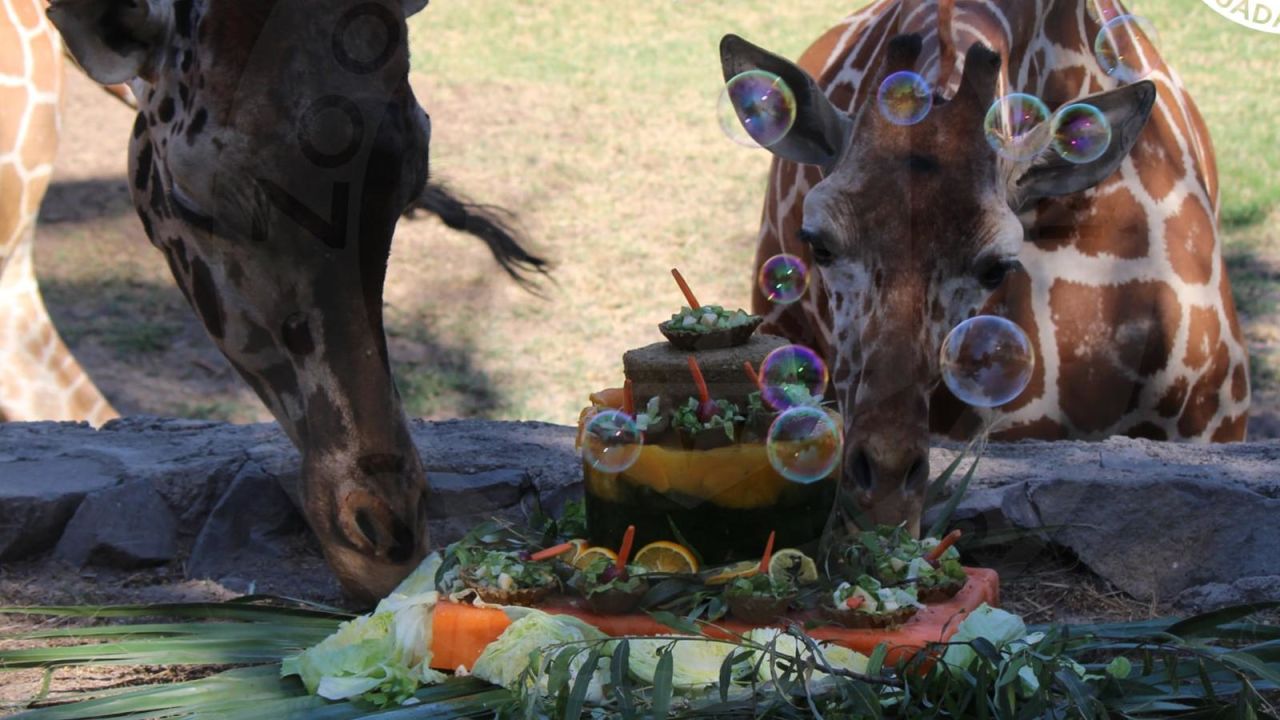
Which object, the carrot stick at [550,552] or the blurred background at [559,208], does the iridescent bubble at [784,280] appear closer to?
the carrot stick at [550,552]

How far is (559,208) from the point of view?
389 inches

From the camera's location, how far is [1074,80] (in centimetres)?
455

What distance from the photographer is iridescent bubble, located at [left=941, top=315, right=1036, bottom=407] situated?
3.34 meters

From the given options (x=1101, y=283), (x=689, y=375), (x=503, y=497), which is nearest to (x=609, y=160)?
(x=1101, y=283)

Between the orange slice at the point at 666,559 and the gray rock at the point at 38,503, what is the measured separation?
1649 mm

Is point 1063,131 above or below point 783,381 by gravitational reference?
above

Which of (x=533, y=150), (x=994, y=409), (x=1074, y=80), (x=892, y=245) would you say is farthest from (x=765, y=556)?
(x=533, y=150)

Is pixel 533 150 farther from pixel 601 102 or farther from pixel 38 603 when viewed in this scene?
pixel 38 603

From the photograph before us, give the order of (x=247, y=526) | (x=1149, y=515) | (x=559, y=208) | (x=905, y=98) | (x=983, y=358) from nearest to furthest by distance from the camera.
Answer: (x=983, y=358) < (x=905, y=98) < (x=1149, y=515) < (x=247, y=526) < (x=559, y=208)

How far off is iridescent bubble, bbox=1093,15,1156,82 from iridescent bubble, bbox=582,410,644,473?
6.72 ft

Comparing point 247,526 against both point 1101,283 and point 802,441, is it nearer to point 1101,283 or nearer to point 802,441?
point 802,441

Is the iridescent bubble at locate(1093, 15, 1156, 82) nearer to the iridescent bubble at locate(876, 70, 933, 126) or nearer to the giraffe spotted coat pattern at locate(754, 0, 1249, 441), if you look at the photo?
the giraffe spotted coat pattern at locate(754, 0, 1249, 441)

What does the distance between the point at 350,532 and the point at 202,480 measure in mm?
1188

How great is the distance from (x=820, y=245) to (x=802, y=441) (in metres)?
0.70
